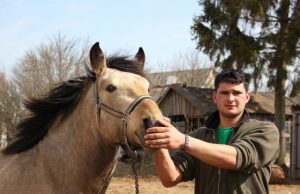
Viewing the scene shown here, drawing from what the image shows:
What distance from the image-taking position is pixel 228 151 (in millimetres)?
2635

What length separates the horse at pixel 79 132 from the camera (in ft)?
10.0

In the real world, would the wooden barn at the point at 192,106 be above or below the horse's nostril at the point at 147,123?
below

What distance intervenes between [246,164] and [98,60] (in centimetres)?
144

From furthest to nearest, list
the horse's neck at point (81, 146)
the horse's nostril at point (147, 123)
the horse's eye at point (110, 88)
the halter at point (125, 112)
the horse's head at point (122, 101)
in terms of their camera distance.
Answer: the horse's neck at point (81, 146), the horse's eye at point (110, 88), the halter at point (125, 112), the horse's head at point (122, 101), the horse's nostril at point (147, 123)

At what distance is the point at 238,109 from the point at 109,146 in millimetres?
1054

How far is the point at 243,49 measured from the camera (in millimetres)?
15984

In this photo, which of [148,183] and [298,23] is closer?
[148,183]

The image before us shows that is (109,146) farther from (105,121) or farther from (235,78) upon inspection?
(235,78)

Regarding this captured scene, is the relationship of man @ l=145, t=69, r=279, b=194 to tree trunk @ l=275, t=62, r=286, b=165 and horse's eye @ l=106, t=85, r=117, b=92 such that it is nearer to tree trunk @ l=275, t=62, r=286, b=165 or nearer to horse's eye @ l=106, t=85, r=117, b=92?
horse's eye @ l=106, t=85, r=117, b=92

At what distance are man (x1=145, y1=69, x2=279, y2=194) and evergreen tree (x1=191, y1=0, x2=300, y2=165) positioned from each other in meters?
13.3

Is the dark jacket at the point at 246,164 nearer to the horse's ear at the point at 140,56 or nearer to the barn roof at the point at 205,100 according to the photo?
the horse's ear at the point at 140,56

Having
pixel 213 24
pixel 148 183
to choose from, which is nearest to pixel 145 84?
pixel 148 183

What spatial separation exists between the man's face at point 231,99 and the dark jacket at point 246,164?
0.12m

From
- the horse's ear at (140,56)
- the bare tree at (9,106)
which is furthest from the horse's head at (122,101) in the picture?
the bare tree at (9,106)
